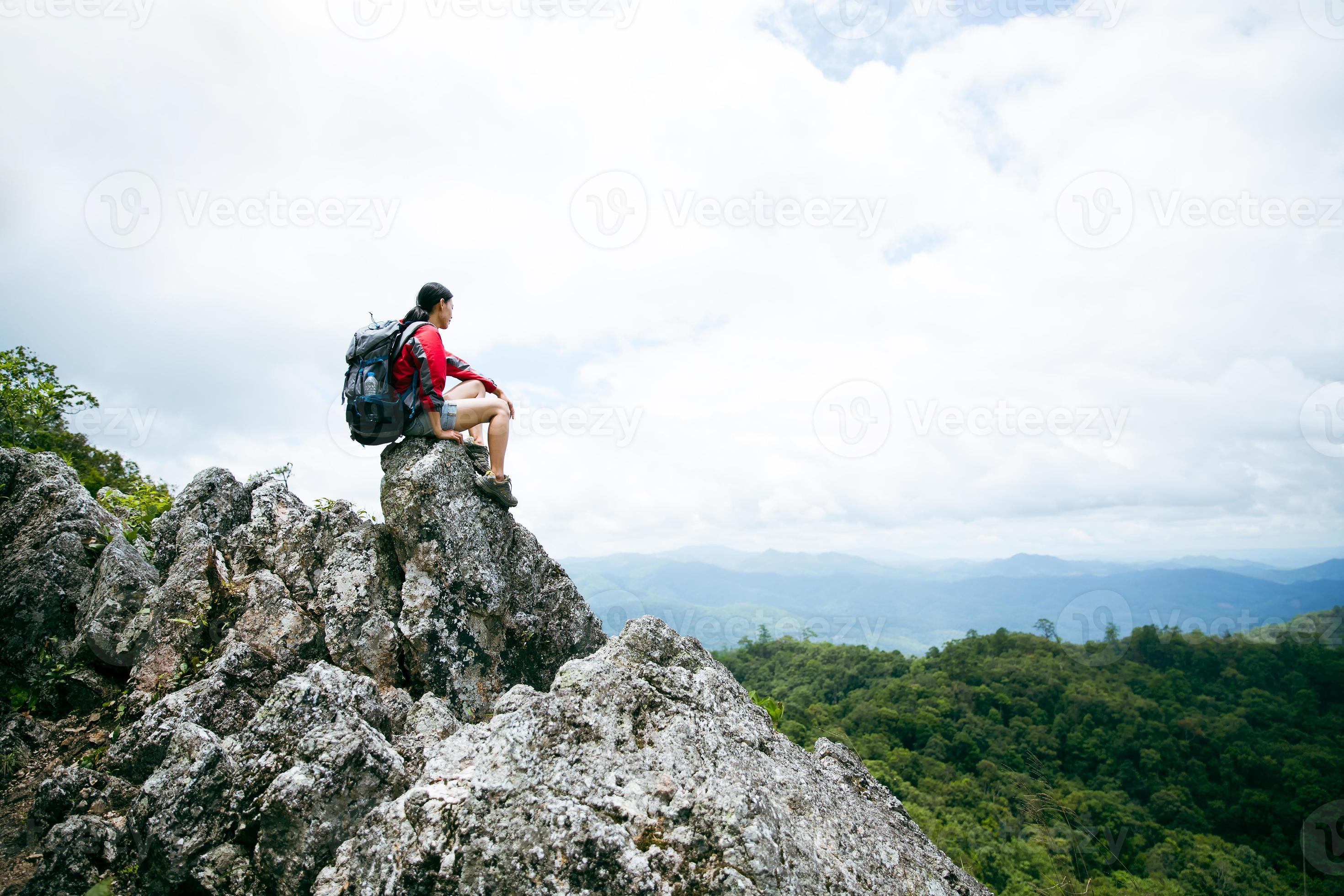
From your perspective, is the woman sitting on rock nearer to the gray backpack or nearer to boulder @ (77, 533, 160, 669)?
the gray backpack

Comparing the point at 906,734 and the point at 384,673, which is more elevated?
the point at 384,673

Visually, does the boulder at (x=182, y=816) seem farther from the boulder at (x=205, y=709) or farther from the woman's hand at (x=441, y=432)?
the woman's hand at (x=441, y=432)

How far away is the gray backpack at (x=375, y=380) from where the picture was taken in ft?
30.3

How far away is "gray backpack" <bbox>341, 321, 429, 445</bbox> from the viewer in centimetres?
923

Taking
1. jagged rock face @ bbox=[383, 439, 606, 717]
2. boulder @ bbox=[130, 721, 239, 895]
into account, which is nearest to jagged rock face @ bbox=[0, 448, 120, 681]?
boulder @ bbox=[130, 721, 239, 895]

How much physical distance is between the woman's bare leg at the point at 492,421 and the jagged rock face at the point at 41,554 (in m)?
6.61

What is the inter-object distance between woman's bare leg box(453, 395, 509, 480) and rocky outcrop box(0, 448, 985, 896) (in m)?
0.48

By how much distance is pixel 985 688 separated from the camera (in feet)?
289

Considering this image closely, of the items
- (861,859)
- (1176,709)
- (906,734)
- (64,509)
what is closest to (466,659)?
(861,859)

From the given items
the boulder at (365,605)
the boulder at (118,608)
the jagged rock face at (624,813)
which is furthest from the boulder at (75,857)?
the boulder at (118,608)

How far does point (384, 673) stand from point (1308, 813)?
108 meters

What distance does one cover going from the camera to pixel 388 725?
7.44 metres

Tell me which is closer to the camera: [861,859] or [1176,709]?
[861,859]

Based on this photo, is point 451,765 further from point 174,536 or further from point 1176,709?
point 1176,709
